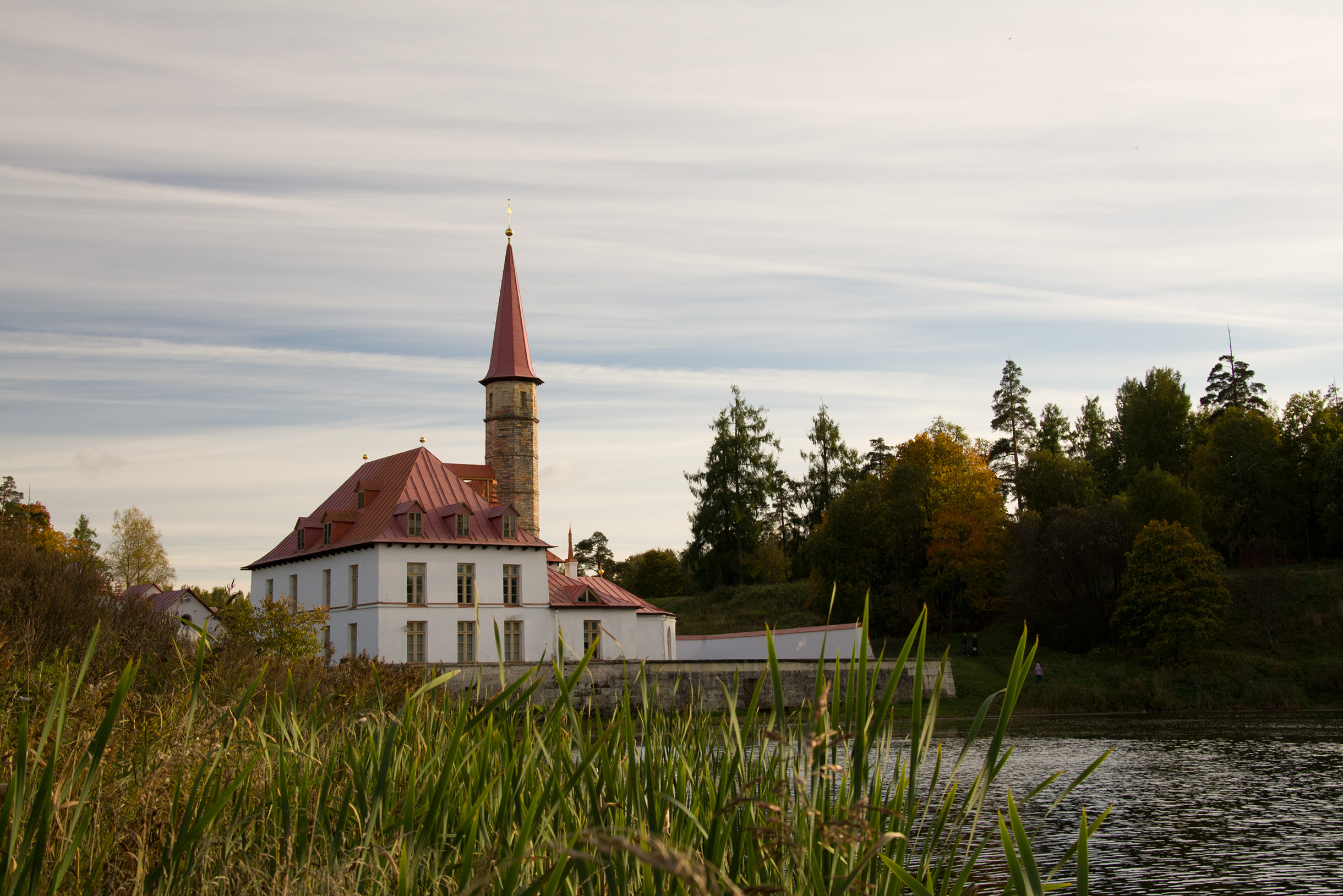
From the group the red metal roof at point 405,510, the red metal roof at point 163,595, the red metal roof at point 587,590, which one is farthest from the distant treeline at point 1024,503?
the red metal roof at point 163,595

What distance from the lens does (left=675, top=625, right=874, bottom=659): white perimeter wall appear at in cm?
3634

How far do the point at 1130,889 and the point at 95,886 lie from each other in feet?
34.1

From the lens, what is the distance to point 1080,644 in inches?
1647

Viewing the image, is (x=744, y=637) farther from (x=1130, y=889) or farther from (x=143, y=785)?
(x=143, y=785)

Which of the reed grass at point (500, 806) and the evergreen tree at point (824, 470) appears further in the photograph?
the evergreen tree at point (824, 470)

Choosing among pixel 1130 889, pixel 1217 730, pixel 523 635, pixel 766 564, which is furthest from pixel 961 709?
pixel 766 564

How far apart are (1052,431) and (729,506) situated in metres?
21.2

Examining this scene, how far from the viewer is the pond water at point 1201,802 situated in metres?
11.5

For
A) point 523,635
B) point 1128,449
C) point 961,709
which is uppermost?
point 1128,449

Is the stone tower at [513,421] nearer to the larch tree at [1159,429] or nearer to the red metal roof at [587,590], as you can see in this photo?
the red metal roof at [587,590]

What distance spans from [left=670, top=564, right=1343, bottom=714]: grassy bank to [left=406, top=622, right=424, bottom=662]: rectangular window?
55.5 feet

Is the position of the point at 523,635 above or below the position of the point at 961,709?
above

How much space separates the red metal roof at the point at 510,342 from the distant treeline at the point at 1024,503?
15.8 m

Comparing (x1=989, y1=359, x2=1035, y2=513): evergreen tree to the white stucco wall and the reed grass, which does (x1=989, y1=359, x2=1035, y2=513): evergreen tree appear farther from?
the reed grass
